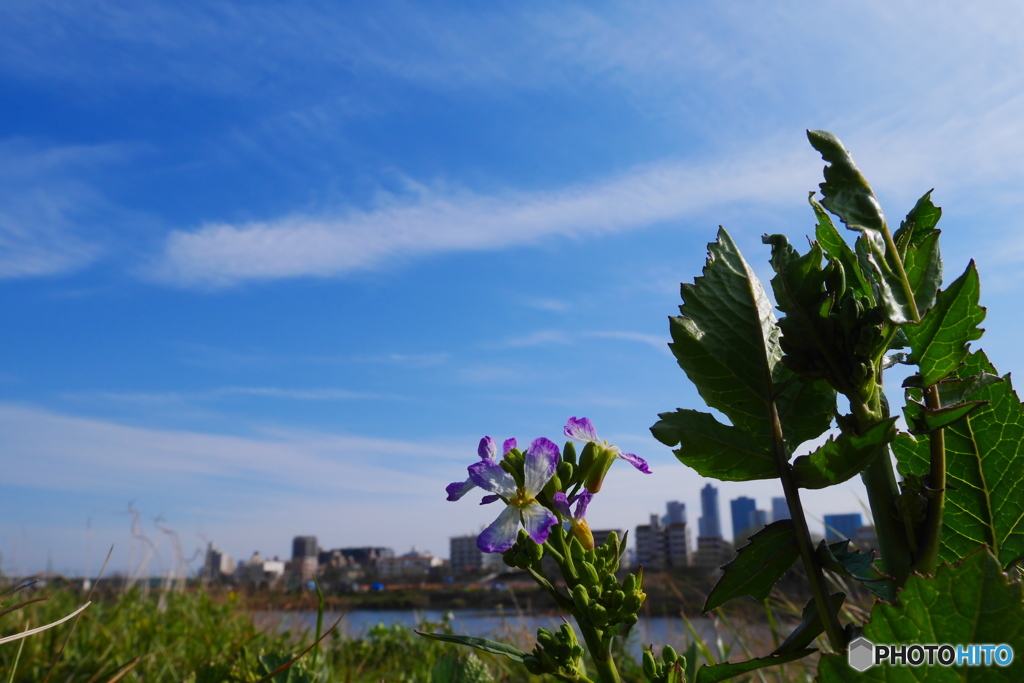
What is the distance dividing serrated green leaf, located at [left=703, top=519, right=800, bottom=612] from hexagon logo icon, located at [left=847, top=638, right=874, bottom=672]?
13cm

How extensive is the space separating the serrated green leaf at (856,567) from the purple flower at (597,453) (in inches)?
13.7

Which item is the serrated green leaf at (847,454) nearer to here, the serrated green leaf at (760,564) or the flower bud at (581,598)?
the serrated green leaf at (760,564)

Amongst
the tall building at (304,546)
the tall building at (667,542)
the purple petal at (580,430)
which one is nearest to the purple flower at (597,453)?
the purple petal at (580,430)

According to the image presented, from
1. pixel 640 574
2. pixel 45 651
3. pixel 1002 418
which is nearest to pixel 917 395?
pixel 1002 418

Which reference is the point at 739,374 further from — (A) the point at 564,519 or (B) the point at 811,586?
(A) the point at 564,519

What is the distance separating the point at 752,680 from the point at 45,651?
11.6ft

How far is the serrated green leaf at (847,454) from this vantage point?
71 cm

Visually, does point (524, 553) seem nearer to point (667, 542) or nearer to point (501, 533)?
point (501, 533)

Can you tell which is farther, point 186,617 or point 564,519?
point 186,617

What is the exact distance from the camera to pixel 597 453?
1150 mm

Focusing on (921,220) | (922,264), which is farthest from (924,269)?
(921,220)

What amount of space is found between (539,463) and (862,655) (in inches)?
18.2

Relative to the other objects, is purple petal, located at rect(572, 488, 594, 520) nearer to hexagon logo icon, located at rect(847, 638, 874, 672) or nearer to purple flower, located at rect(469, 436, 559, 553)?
purple flower, located at rect(469, 436, 559, 553)

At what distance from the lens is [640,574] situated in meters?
0.99
